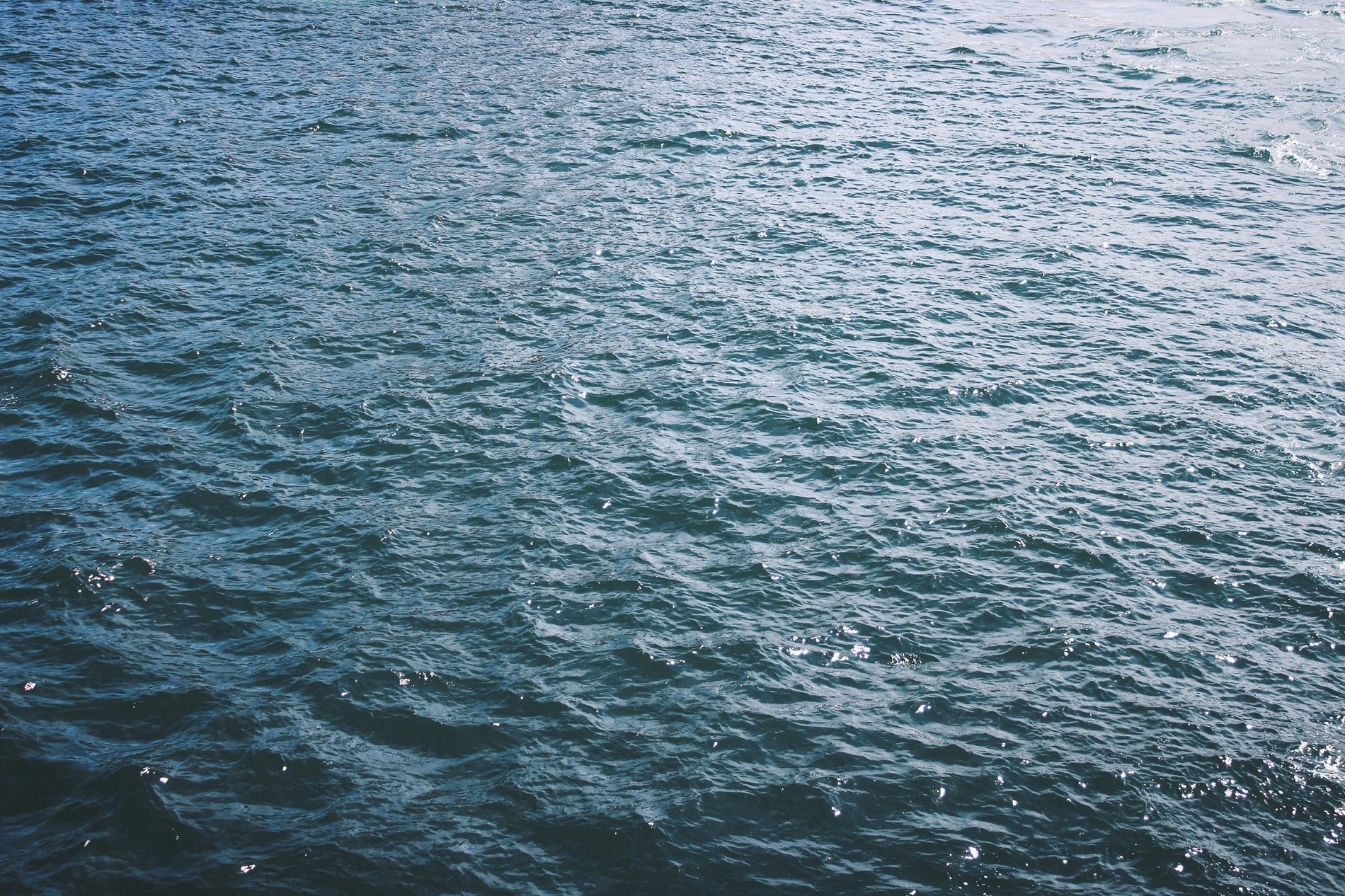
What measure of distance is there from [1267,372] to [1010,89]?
78.0 ft

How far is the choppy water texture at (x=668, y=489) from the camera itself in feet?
55.7

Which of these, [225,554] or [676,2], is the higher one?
[676,2]

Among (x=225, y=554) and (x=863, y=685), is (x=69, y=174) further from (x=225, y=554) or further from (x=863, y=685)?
(x=863, y=685)

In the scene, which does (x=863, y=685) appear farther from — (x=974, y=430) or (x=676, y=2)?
(x=676, y=2)

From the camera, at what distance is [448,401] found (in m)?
27.6

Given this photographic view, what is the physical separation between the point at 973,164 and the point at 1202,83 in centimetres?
1493

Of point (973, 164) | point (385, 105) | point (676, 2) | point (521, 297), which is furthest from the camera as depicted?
point (676, 2)

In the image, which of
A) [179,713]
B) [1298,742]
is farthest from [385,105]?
[1298,742]

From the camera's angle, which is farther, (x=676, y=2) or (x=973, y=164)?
(x=676, y=2)

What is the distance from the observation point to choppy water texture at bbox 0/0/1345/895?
55.7ft

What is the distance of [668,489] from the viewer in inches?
973

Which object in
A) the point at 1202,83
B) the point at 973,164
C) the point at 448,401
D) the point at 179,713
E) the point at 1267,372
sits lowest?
the point at 179,713

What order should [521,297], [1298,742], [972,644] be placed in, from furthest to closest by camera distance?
[521,297]
[972,644]
[1298,742]

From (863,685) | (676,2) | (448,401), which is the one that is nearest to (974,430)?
(863,685)
